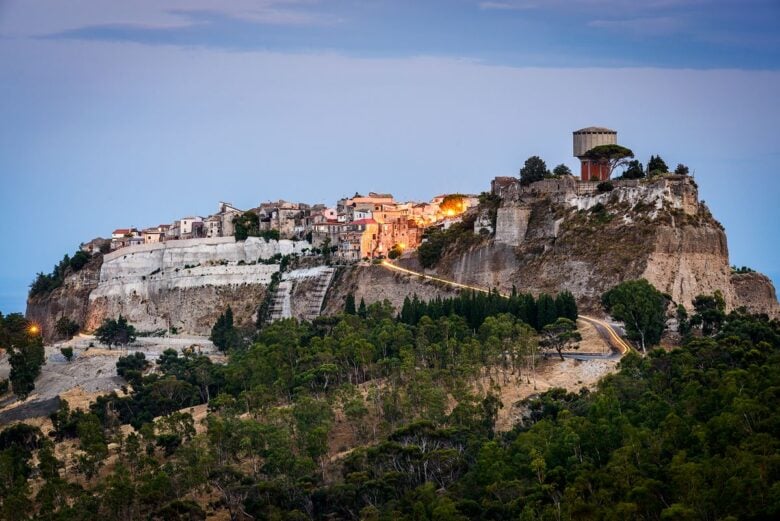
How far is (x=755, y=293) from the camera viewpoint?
102688 millimetres

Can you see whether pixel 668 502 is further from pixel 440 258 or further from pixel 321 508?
pixel 440 258

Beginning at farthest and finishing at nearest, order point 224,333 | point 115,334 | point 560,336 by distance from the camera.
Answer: point 115,334
point 224,333
point 560,336

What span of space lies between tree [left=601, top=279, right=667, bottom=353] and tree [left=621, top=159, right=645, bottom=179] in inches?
606

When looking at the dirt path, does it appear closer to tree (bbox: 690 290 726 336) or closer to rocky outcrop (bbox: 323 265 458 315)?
rocky outcrop (bbox: 323 265 458 315)

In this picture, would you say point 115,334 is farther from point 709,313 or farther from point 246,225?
point 709,313

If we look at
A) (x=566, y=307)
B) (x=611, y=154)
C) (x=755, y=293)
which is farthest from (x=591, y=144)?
(x=566, y=307)

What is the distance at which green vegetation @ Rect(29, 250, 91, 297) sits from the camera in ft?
449

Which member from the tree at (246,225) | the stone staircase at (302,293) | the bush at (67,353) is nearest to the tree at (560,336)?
the stone staircase at (302,293)

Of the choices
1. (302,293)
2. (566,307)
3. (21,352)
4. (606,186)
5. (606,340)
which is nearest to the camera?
(606,340)

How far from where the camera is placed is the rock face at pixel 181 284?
12269cm

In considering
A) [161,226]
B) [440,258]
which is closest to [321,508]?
[440,258]

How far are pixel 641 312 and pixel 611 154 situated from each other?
2130 centimetres

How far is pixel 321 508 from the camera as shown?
70.1 metres

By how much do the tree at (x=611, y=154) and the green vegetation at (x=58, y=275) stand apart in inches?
1866
